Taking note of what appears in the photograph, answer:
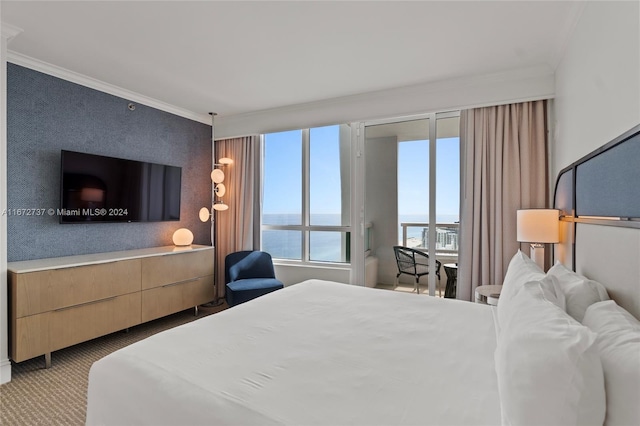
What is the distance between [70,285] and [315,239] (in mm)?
2641

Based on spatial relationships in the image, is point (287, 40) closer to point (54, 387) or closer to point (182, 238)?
point (182, 238)

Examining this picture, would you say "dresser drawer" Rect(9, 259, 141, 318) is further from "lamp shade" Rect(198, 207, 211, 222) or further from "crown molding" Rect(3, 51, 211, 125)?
"crown molding" Rect(3, 51, 211, 125)

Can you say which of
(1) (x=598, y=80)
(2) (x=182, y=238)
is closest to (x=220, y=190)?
(2) (x=182, y=238)

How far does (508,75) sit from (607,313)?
2.71 m

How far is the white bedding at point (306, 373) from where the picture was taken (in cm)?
106

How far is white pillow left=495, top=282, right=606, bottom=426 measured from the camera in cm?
80

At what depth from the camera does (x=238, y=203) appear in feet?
15.5

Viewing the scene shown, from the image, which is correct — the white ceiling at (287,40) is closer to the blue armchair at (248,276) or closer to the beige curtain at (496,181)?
the beige curtain at (496,181)

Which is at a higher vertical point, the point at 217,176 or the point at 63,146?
the point at 63,146

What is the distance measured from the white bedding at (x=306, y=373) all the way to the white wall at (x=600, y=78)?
117 cm

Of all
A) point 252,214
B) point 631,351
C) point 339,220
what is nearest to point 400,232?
point 339,220

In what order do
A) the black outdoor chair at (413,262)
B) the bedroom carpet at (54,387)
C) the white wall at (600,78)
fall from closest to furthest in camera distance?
1. the white wall at (600,78)
2. the bedroom carpet at (54,387)
3. the black outdoor chair at (413,262)

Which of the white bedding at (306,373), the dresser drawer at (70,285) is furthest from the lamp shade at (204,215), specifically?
the white bedding at (306,373)

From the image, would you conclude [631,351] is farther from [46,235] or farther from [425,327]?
[46,235]
